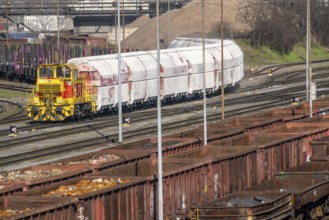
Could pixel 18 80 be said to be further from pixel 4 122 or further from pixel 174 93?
pixel 4 122

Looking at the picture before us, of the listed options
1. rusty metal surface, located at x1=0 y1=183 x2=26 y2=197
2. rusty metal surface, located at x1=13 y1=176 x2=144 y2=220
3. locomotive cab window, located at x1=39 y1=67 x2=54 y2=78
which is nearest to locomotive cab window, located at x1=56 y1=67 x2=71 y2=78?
locomotive cab window, located at x1=39 y1=67 x2=54 y2=78

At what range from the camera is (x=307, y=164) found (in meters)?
29.0

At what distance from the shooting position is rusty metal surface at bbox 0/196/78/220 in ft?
66.5

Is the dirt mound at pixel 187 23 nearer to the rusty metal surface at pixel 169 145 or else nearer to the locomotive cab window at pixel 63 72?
the locomotive cab window at pixel 63 72

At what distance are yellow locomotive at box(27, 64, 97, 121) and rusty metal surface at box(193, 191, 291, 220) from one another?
103ft

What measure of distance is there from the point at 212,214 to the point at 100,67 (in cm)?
A: 3722

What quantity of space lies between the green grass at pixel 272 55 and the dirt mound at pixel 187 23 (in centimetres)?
656

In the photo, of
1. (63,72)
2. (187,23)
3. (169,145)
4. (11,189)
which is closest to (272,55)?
(187,23)

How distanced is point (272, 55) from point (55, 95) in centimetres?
5209

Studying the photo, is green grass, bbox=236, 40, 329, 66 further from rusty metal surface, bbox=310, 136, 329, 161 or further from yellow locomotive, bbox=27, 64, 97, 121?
rusty metal surface, bbox=310, 136, 329, 161

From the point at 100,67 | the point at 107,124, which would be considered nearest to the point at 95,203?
the point at 107,124

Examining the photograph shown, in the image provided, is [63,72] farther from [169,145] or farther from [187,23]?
[187,23]

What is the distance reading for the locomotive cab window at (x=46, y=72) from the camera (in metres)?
54.9

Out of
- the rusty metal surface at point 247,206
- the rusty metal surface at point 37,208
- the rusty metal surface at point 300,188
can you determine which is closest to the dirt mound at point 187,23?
the rusty metal surface at point 300,188
